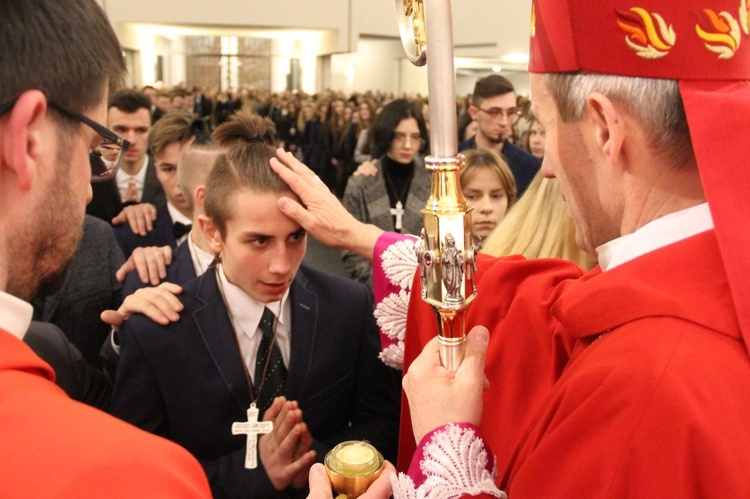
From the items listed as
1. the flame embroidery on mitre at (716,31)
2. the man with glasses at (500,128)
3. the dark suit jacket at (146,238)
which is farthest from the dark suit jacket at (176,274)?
the man with glasses at (500,128)

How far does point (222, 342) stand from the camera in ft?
6.73

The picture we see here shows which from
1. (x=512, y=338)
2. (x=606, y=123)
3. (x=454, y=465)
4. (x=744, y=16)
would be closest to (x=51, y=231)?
(x=454, y=465)

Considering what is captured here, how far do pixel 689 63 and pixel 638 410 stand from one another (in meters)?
0.53

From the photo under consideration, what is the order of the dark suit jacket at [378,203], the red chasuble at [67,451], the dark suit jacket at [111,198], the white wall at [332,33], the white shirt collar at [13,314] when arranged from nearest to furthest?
the red chasuble at [67,451] → the white shirt collar at [13,314] → the dark suit jacket at [111,198] → the dark suit jacket at [378,203] → the white wall at [332,33]

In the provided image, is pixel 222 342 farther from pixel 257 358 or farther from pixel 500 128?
pixel 500 128

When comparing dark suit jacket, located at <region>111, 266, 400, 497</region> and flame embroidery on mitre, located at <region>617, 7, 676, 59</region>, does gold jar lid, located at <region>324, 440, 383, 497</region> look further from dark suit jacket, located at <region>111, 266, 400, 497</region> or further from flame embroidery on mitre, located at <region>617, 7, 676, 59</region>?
flame embroidery on mitre, located at <region>617, 7, 676, 59</region>

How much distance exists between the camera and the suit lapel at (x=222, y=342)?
2.03m

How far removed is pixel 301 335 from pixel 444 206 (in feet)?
3.44

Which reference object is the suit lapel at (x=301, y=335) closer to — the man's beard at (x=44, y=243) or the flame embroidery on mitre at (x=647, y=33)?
the man's beard at (x=44, y=243)

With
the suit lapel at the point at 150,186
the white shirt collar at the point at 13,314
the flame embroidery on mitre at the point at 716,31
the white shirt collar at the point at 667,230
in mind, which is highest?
the flame embroidery on mitre at the point at 716,31

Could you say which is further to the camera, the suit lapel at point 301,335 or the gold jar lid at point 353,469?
the suit lapel at point 301,335

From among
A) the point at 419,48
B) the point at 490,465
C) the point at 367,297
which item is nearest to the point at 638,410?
the point at 490,465

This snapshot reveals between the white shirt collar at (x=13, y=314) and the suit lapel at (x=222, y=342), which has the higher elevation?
the white shirt collar at (x=13, y=314)

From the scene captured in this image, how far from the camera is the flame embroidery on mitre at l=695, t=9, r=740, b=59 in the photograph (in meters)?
1.10
